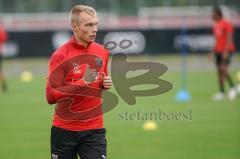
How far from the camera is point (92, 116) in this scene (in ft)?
25.9

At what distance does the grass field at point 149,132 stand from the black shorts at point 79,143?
4.42m

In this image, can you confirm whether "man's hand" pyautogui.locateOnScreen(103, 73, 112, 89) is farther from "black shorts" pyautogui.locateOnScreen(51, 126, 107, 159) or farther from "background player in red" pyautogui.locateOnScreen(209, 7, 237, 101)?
"background player in red" pyautogui.locateOnScreen(209, 7, 237, 101)

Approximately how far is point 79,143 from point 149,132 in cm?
758

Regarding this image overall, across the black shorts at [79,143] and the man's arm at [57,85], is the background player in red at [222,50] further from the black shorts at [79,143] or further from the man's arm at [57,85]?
the man's arm at [57,85]

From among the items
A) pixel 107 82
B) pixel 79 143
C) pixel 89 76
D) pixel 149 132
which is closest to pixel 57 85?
pixel 89 76

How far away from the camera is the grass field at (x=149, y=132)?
12.7 m

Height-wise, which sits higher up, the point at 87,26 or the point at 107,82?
the point at 87,26

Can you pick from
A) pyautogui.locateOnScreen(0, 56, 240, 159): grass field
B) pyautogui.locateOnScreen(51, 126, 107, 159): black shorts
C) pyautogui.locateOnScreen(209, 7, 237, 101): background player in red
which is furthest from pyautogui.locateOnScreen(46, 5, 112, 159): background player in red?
pyautogui.locateOnScreen(209, 7, 237, 101): background player in red

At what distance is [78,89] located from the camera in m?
7.71

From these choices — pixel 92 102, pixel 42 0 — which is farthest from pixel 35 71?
pixel 92 102

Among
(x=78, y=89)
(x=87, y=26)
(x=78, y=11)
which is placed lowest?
(x=78, y=89)

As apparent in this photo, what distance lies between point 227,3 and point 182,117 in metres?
24.1

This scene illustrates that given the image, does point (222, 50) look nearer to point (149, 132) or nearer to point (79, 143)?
point (149, 132)

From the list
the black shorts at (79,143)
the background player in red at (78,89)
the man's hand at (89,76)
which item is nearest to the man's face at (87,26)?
the background player in red at (78,89)
